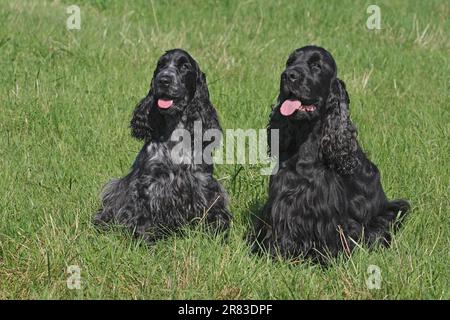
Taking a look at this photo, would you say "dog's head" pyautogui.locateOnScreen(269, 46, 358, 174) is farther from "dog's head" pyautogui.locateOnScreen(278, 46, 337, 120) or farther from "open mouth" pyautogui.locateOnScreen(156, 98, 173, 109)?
"open mouth" pyautogui.locateOnScreen(156, 98, 173, 109)

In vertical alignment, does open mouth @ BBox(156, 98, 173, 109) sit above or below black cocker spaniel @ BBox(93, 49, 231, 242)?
above

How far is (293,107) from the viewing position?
4.81 meters

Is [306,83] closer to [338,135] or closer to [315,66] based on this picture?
[315,66]

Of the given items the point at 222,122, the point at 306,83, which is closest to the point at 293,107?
the point at 306,83

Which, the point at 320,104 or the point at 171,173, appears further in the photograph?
the point at 171,173

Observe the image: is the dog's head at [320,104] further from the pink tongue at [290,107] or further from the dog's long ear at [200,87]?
the dog's long ear at [200,87]

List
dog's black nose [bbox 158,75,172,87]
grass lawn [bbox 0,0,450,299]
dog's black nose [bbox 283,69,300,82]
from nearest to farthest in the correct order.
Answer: grass lawn [bbox 0,0,450,299] → dog's black nose [bbox 283,69,300,82] → dog's black nose [bbox 158,75,172,87]

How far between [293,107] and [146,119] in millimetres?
1250

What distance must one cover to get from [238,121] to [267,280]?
286cm

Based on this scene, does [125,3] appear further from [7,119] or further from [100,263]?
[100,263]

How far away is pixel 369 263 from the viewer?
4.71 metres

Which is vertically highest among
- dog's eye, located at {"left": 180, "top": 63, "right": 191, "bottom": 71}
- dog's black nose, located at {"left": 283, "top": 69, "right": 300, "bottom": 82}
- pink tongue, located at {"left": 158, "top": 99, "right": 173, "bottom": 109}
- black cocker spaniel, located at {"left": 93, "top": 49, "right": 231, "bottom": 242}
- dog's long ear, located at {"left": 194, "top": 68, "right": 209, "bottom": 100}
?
dog's eye, located at {"left": 180, "top": 63, "right": 191, "bottom": 71}

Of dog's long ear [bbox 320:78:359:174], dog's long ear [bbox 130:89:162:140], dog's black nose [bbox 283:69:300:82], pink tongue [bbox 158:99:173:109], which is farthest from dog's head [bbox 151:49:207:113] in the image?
dog's long ear [bbox 320:78:359:174]

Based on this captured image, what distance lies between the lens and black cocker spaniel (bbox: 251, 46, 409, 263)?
4863mm
